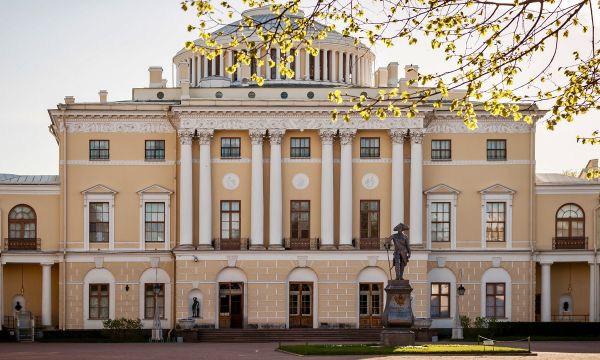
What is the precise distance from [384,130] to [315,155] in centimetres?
358

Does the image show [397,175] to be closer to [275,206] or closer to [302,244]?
[302,244]

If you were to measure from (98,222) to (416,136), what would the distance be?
1608 cm

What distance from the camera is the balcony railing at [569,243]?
2488 inches

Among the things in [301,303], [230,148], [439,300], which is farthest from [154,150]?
[439,300]

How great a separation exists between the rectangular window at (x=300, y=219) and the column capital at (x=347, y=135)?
348 cm

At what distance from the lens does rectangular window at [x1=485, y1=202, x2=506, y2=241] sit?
63.3 metres

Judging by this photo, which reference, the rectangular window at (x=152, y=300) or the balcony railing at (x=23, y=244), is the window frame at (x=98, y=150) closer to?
the balcony railing at (x=23, y=244)

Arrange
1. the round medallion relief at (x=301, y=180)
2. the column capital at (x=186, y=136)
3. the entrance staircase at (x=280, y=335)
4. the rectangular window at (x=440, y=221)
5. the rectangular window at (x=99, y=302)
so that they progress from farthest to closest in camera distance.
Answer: the rectangular window at (x=440, y=221) → the round medallion relief at (x=301, y=180) → the rectangular window at (x=99, y=302) → the column capital at (x=186, y=136) → the entrance staircase at (x=280, y=335)

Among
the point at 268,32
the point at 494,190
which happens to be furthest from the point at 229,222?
the point at 268,32

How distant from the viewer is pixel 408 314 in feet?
159

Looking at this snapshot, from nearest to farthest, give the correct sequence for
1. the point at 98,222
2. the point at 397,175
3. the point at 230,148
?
the point at 397,175
the point at 230,148
the point at 98,222

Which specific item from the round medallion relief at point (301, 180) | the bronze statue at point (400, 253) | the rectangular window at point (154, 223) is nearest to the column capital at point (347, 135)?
the round medallion relief at point (301, 180)

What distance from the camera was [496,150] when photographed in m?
63.7

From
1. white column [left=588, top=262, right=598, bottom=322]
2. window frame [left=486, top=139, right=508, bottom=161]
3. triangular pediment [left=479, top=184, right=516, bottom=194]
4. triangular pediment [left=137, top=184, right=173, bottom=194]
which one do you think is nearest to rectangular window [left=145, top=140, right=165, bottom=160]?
triangular pediment [left=137, top=184, right=173, bottom=194]
